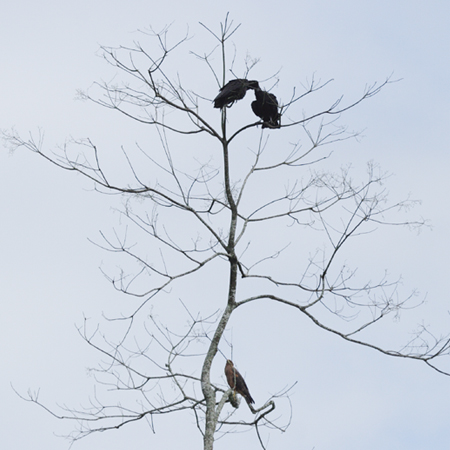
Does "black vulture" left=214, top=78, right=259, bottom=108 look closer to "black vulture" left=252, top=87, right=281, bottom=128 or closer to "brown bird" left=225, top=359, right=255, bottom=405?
"black vulture" left=252, top=87, right=281, bottom=128

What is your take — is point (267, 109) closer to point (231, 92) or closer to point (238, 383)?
point (231, 92)

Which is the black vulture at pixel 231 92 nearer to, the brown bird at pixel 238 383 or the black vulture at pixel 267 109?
the black vulture at pixel 267 109

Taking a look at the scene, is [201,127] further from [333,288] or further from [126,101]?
[333,288]

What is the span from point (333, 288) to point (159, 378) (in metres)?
1.85

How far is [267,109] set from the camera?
7953mm

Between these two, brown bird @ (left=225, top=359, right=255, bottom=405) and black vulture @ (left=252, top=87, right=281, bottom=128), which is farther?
black vulture @ (left=252, top=87, right=281, bottom=128)

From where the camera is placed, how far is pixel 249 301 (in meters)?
7.46

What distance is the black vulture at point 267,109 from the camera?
7.86 meters

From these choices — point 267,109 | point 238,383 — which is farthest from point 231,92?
point 238,383

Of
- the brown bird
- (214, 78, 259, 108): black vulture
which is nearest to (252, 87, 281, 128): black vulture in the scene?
(214, 78, 259, 108): black vulture

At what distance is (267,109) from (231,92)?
523 millimetres

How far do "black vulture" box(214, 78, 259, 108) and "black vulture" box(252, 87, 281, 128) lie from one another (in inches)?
9.4

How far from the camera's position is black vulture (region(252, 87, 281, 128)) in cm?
786

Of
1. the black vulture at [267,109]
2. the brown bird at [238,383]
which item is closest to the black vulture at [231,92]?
the black vulture at [267,109]
